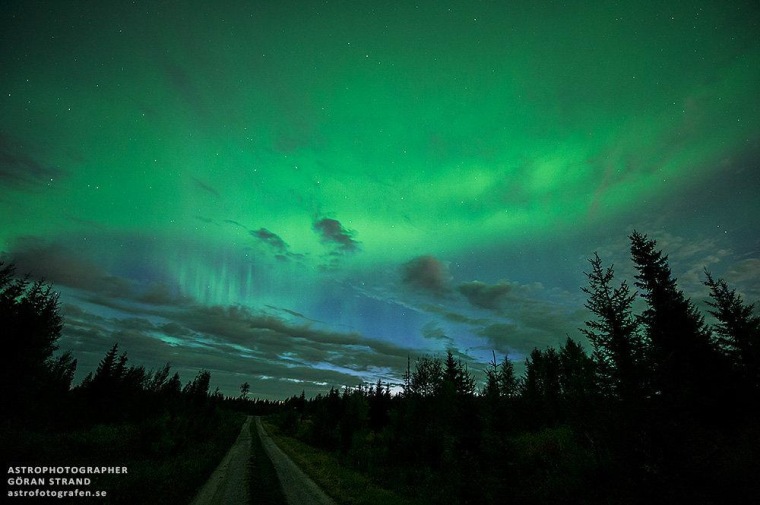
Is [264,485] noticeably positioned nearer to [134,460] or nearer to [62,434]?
[134,460]

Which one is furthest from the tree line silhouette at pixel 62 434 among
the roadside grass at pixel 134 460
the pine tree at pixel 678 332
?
the pine tree at pixel 678 332

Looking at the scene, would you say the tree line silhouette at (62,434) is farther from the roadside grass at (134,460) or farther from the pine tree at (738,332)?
the pine tree at (738,332)

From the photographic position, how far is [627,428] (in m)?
8.79

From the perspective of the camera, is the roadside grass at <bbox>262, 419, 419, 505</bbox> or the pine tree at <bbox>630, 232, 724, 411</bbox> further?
the pine tree at <bbox>630, 232, 724, 411</bbox>

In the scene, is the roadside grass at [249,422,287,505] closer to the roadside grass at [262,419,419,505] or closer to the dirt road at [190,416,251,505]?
the dirt road at [190,416,251,505]

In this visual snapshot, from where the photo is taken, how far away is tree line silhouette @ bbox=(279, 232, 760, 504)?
27.3 feet

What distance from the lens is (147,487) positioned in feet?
45.1

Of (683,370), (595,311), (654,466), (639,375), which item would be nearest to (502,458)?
(654,466)

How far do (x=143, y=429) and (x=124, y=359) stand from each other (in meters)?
46.5

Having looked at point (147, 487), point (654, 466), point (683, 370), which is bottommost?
point (147, 487)

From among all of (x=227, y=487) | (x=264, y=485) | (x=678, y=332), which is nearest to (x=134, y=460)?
(x=227, y=487)

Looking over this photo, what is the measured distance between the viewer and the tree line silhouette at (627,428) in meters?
8.33

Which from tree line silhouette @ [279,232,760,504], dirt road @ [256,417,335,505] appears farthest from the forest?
dirt road @ [256,417,335,505]

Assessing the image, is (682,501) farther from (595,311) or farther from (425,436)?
(425,436)
